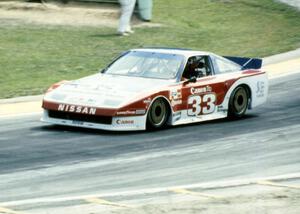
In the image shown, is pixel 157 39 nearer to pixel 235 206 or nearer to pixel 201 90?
pixel 201 90

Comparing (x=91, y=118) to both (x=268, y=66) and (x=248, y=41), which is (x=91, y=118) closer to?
(x=268, y=66)

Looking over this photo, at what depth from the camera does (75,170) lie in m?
12.0

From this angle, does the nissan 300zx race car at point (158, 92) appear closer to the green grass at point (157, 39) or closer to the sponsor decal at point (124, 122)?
the sponsor decal at point (124, 122)

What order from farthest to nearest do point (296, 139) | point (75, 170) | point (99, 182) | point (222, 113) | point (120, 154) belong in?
point (222, 113)
point (296, 139)
point (120, 154)
point (75, 170)
point (99, 182)

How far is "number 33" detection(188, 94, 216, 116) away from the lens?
1596 cm

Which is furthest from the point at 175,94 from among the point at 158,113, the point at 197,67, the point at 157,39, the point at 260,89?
the point at 157,39

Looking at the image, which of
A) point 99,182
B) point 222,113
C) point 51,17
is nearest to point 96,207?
point 99,182

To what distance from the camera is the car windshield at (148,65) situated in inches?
631

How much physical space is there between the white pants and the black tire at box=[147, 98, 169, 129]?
11438mm

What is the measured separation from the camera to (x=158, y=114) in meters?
15.3

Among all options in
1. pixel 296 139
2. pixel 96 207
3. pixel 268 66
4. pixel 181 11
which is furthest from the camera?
pixel 181 11

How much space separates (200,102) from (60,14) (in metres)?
14.0

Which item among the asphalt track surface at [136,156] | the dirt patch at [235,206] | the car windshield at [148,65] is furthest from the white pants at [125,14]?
the dirt patch at [235,206]

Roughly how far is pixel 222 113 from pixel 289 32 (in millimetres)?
11643
